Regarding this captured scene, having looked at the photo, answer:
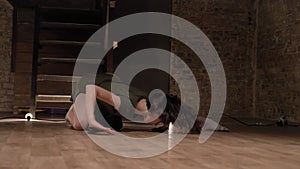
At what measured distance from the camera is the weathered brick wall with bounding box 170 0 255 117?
9461mm

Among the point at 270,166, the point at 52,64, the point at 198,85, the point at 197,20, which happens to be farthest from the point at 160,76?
the point at 270,166

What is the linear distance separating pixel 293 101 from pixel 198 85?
2.16 metres

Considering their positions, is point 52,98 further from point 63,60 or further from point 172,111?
point 172,111

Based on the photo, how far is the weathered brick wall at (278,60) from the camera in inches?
314

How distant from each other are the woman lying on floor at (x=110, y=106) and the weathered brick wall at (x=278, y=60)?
4078 millimetres

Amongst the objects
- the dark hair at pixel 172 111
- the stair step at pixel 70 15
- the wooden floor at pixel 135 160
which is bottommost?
the wooden floor at pixel 135 160

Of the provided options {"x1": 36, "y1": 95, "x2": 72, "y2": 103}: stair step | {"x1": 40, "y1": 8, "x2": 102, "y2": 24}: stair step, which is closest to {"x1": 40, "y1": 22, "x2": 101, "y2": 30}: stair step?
{"x1": 40, "y1": 8, "x2": 102, "y2": 24}: stair step

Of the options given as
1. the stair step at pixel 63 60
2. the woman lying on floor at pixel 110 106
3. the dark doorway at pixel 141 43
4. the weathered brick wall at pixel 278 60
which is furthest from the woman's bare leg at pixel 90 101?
the weathered brick wall at pixel 278 60

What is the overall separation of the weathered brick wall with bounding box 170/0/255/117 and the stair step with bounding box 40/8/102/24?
3.70 m

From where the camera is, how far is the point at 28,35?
628 centimetres

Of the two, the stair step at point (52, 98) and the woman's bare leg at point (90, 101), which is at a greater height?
the woman's bare leg at point (90, 101)

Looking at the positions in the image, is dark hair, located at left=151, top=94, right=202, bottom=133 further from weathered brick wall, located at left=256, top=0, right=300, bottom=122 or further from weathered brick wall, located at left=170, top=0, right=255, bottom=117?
weathered brick wall, located at left=170, top=0, right=255, bottom=117

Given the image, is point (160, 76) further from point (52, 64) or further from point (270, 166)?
point (270, 166)

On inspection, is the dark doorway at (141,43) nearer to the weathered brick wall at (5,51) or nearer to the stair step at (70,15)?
the weathered brick wall at (5,51)
